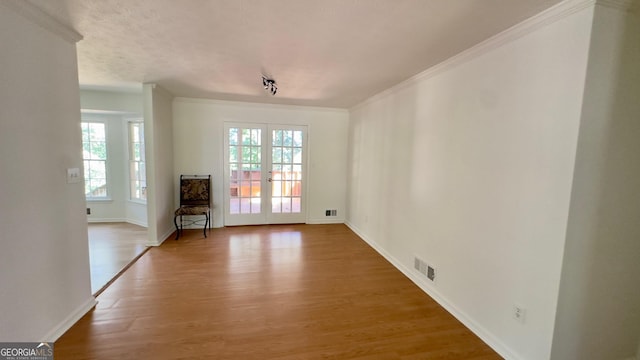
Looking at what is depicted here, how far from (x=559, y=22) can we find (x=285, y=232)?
A: 4236 millimetres

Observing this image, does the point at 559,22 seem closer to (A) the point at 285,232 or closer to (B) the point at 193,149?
(A) the point at 285,232

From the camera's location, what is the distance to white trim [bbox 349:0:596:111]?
5.02 feet

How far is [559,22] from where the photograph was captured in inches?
63.1

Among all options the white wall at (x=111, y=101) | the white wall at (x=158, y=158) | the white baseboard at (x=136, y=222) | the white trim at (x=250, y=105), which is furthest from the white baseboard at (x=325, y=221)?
the white wall at (x=111, y=101)

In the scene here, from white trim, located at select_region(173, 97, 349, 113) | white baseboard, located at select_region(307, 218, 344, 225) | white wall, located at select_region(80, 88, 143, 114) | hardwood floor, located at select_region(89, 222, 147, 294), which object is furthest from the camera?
white baseboard, located at select_region(307, 218, 344, 225)

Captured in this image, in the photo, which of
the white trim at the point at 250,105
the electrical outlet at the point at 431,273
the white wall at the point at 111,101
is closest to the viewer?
the electrical outlet at the point at 431,273

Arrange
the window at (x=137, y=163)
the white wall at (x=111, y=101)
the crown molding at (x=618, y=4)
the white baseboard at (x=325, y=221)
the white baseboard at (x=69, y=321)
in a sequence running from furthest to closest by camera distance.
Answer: the white baseboard at (x=325, y=221)
the window at (x=137, y=163)
the white wall at (x=111, y=101)
the white baseboard at (x=69, y=321)
the crown molding at (x=618, y=4)

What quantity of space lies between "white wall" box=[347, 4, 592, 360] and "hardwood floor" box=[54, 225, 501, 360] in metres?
0.38

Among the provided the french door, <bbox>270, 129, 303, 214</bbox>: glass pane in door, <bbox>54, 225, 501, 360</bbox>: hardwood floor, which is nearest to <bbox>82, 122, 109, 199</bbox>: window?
the french door

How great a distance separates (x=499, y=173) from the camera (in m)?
2.00

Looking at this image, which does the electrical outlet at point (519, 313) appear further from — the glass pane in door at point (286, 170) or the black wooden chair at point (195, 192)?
the black wooden chair at point (195, 192)

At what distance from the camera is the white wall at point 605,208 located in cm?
151

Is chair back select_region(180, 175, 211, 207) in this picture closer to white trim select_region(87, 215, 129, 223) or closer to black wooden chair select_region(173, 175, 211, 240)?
black wooden chair select_region(173, 175, 211, 240)

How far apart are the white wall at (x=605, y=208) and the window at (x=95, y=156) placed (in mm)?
6528
